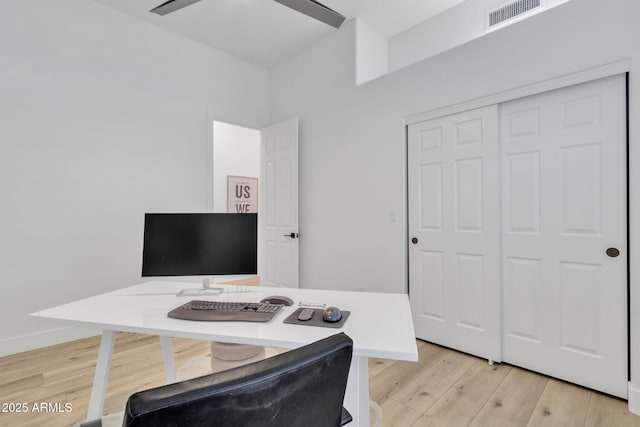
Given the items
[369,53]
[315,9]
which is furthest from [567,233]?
[369,53]

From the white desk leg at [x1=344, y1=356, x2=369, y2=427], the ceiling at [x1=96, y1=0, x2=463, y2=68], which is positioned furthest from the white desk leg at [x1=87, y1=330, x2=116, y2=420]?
the ceiling at [x1=96, y1=0, x2=463, y2=68]

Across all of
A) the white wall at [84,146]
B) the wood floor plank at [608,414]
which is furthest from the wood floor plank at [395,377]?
the white wall at [84,146]

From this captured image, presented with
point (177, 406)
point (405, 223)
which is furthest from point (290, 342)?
point (405, 223)

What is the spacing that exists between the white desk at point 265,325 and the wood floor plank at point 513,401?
0.89 m

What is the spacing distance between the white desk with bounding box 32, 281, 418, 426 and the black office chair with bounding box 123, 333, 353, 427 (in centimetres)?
43

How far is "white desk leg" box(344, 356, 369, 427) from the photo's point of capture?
1.07 m

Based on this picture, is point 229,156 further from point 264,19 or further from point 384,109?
point 384,109

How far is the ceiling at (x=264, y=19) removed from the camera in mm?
2994

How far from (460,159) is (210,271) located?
2.07 m

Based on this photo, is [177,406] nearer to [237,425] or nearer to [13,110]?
[237,425]

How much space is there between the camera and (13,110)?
256 centimetres

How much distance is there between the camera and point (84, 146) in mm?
2896

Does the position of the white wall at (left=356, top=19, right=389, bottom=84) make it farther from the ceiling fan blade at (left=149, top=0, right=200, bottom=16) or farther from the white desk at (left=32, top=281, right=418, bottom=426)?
the white desk at (left=32, top=281, right=418, bottom=426)

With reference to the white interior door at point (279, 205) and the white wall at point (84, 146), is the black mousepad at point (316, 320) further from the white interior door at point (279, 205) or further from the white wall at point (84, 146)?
the white wall at point (84, 146)
